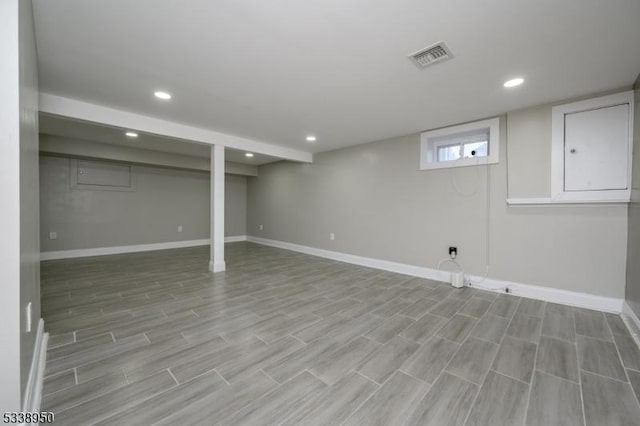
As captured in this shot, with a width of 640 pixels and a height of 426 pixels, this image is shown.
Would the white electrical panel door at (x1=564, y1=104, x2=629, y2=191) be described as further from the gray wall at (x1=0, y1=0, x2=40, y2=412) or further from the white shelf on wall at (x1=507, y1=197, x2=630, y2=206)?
the gray wall at (x1=0, y1=0, x2=40, y2=412)

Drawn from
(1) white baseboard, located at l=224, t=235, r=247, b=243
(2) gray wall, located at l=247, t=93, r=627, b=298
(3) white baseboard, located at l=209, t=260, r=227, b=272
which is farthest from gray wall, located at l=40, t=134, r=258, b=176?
(3) white baseboard, located at l=209, t=260, r=227, b=272

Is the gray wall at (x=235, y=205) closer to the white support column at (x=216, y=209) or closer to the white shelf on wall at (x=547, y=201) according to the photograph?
the white support column at (x=216, y=209)

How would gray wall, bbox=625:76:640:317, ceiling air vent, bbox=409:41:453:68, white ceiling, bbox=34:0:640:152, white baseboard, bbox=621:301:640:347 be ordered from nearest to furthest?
white ceiling, bbox=34:0:640:152 → ceiling air vent, bbox=409:41:453:68 → white baseboard, bbox=621:301:640:347 → gray wall, bbox=625:76:640:317

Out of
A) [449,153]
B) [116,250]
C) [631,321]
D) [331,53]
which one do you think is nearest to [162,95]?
[331,53]

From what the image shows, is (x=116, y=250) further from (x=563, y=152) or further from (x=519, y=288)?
(x=563, y=152)

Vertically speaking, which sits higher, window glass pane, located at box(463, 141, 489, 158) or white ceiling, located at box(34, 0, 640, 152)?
white ceiling, located at box(34, 0, 640, 152)

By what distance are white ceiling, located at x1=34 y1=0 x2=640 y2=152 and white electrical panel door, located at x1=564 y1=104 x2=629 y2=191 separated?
1.00ft

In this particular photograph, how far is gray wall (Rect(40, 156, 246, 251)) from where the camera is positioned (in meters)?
Answer: 4.93

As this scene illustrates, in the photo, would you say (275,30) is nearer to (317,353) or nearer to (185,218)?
(317,353)

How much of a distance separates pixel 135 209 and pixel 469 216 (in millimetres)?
7270

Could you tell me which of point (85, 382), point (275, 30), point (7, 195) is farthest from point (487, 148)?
point (85, 382)

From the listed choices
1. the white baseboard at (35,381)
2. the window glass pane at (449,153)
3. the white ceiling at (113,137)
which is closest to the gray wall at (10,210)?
the white baseboard at (35,381)

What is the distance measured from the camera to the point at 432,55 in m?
2.00

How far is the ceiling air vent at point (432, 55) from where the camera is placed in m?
1.91
